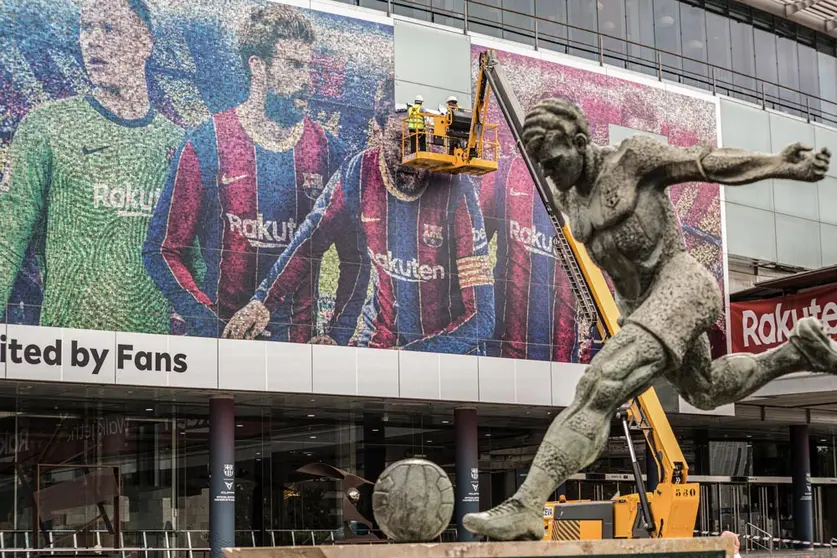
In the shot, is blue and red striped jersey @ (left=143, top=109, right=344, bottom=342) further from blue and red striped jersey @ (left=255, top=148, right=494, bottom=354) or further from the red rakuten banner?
the red rakuten banner

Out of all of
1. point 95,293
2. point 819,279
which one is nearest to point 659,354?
point 95,293

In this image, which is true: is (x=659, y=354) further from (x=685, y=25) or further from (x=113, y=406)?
(x=685, y=25)

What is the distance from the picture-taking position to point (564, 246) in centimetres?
2822

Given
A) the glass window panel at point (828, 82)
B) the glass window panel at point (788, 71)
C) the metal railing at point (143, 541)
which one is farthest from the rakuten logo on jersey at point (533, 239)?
the glass window panel at point (828, 82)

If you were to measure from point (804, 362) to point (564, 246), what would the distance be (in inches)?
829

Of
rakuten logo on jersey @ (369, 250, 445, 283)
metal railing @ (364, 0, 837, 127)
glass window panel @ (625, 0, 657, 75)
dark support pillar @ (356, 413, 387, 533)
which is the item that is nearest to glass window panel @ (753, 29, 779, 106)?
metal railing @ (364, 0, 837, 127)

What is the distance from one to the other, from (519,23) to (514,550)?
2792cm

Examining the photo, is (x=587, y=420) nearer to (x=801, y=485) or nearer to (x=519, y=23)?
(x=519, y=23)

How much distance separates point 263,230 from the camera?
2647 cm

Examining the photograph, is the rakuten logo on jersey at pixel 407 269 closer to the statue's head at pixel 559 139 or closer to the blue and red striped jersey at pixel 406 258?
the blue and red striped jersey at pixel 406 258

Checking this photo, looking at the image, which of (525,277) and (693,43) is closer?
(525,277)

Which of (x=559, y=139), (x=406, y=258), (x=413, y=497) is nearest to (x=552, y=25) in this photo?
(x=406, y=258)

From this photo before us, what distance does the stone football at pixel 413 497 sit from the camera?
19.9 feet

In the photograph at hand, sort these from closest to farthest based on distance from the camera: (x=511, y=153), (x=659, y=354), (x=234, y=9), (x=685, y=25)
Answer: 1. (x=659, y=354)
2. (x=234, y=9)
3. (x=511, y=153)
4. (x=685, y=25)
